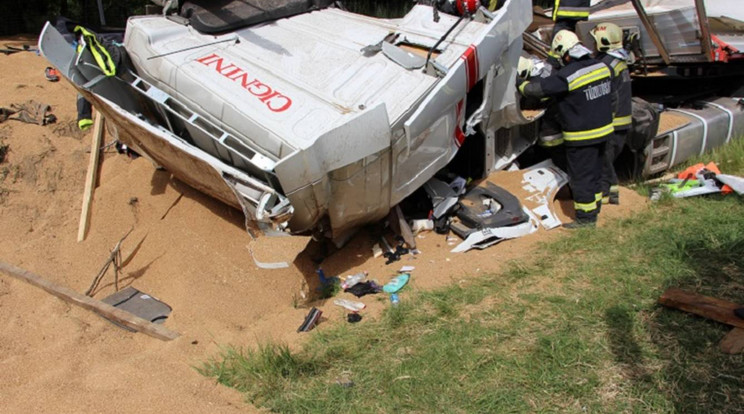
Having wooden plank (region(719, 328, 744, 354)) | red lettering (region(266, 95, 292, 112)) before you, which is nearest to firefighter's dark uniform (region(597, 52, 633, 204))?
wooden plank (region(719, 328, 744, 354))

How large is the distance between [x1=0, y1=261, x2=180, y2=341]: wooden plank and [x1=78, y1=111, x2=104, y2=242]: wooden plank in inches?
22.7

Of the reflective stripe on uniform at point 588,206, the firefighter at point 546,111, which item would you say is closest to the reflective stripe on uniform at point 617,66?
the firefighter at point 546,111

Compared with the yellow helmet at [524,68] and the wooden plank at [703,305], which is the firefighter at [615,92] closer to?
the yellow helmet at [524,68]

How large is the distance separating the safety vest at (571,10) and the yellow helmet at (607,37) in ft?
5.32

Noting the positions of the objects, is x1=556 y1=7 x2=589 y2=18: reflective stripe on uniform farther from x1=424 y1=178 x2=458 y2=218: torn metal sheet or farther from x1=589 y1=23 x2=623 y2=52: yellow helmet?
x1=424 y1=178 x2=458 y2=218: torn metal sheet

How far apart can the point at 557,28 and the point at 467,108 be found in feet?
8.40

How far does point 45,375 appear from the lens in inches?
130

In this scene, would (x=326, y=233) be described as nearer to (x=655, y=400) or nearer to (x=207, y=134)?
(x=207, y=134)

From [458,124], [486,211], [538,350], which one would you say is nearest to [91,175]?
[458,124]

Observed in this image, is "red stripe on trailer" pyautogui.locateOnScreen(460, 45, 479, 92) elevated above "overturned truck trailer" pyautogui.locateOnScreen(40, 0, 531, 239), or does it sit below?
above

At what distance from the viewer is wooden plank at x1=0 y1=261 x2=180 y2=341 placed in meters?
3.66

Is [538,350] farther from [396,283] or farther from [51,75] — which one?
[51,75]

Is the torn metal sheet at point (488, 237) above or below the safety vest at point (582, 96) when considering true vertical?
below

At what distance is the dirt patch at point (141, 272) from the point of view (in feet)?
10.5
